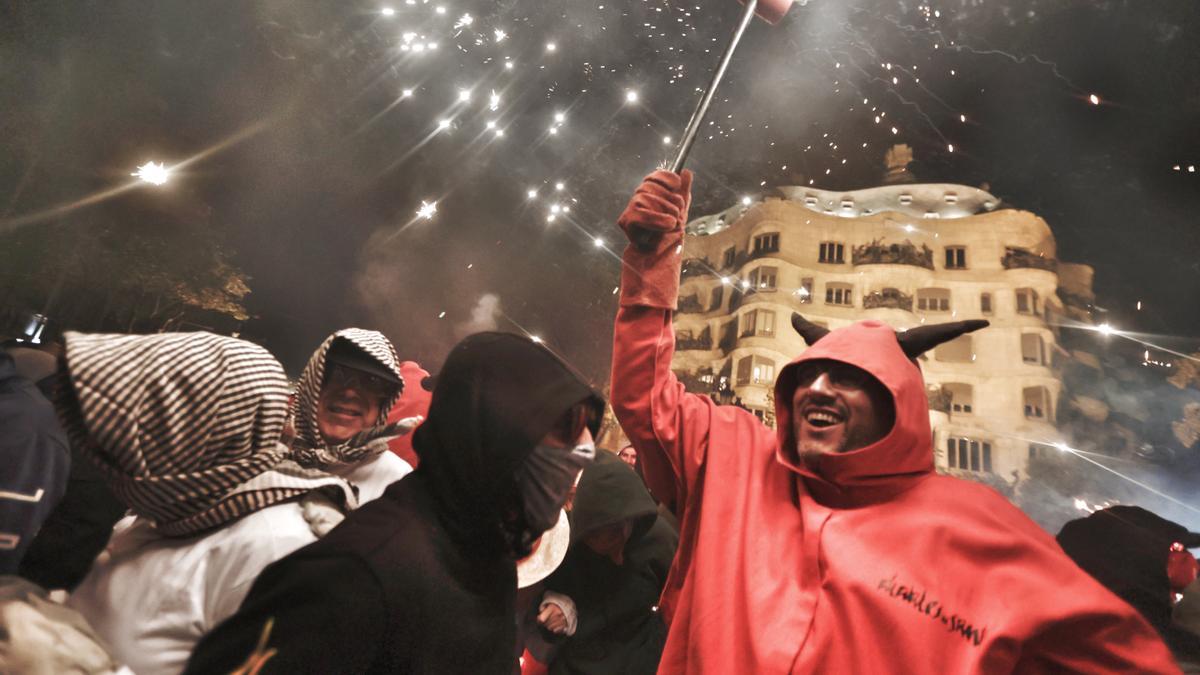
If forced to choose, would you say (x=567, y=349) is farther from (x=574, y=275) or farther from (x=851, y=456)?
(x=851, y=456)

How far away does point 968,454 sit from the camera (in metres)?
14.8

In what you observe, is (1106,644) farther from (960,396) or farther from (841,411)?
(960,396)

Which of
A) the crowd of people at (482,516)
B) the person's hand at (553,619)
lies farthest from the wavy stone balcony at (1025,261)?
the person's hand at (553,619)

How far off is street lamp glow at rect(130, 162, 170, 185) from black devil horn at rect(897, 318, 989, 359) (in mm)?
11920

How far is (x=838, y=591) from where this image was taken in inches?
56.1

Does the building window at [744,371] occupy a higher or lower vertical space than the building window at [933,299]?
lower

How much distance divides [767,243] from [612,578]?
2011 cm

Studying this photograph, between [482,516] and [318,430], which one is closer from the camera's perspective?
[482,516]

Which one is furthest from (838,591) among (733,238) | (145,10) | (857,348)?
(733,238)

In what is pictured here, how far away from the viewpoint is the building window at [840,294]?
17.9 metres

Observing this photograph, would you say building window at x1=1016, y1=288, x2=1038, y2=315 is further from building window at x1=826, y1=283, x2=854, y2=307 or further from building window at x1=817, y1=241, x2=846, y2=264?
building window at x1=817, y1=241, x2=846, y2=264

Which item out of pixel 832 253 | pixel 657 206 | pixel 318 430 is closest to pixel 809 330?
pixel 657 206

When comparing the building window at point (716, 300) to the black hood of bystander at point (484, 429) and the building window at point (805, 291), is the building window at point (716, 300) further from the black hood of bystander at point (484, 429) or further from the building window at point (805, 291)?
the black hood of bystander at point (484, 429)

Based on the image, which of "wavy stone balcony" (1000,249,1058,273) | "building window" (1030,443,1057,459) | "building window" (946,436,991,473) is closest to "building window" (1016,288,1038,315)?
"wavy stone balcony" (1000,249,1058,273)
